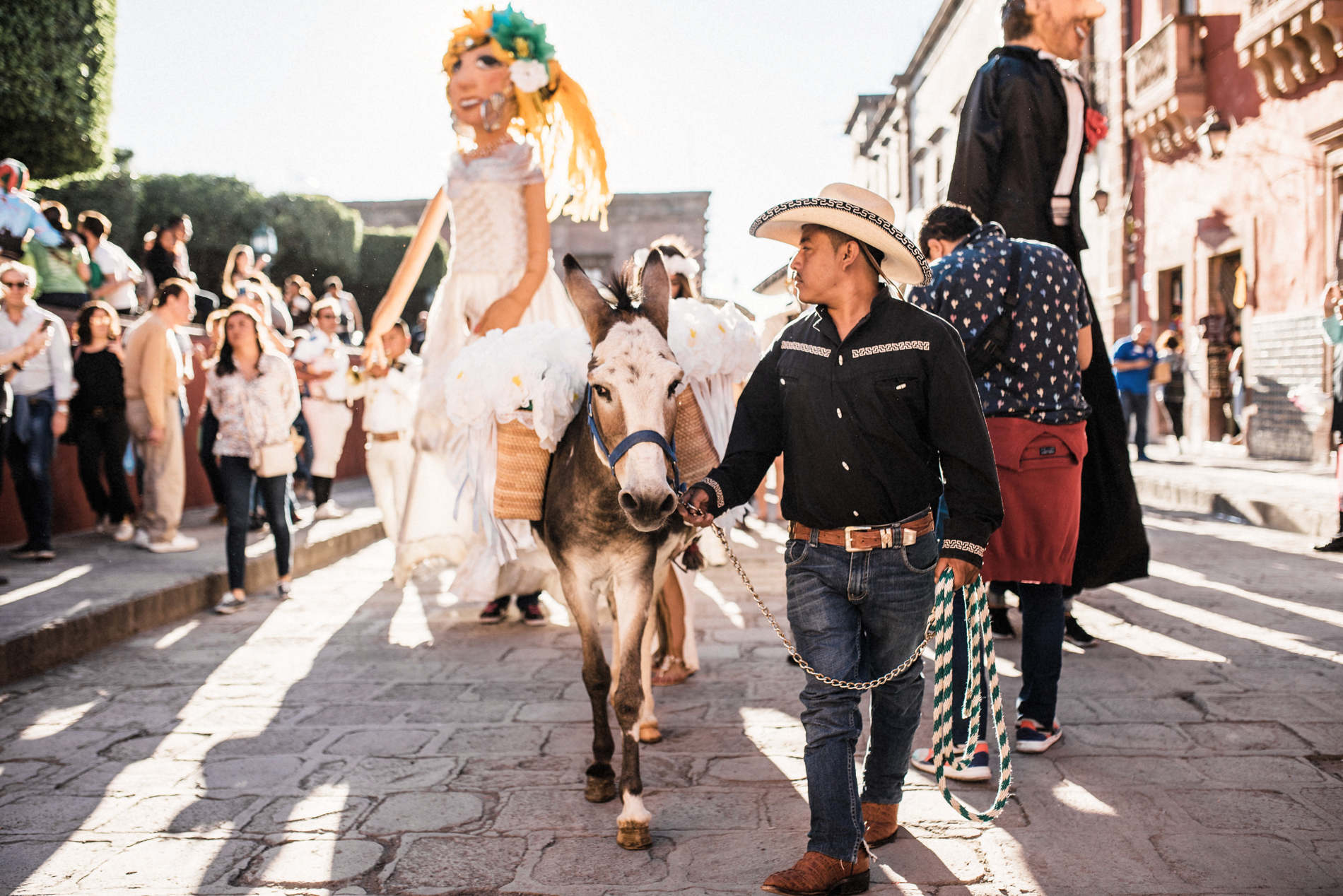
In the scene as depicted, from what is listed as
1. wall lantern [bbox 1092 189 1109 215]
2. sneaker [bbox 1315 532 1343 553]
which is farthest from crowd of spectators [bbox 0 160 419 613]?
wall lantern [bbox 1092 189 1109 215]

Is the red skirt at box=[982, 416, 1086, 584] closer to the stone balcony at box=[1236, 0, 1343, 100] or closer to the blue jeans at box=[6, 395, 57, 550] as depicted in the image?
the blue jeans at box=[6, 395, 57, 550]

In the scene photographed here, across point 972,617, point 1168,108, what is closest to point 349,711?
point 972,617

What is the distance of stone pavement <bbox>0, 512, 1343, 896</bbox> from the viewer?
10.0 ft

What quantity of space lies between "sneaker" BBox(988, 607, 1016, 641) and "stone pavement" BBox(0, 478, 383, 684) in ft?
17.0

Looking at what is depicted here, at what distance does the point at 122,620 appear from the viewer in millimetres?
6570

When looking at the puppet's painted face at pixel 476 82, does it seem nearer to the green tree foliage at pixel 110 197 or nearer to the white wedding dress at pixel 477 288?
the white wedding dress at pixel 477 288

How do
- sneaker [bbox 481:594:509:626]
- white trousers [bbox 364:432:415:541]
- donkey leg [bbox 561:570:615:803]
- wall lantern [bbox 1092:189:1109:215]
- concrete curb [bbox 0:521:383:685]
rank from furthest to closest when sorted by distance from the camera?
wall lantern [bbox 1092:189:1109:215] < white trousers [bbox 364:432:415:541] < sneaker [bbox 481:594:509:626] < concrete curb [bbox 0:521:383:685] < donkey leg [bbox 561:570:615:803]

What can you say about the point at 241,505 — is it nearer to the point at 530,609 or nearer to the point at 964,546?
the point at 530,609

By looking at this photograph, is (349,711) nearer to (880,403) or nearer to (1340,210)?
(880,403)

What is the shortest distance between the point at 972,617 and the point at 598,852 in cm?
134

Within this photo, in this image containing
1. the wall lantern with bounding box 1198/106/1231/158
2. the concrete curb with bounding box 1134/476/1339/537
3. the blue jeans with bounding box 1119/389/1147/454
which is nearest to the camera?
the concrete curb with bounding box 1134/476/1339/537

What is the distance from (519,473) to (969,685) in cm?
186

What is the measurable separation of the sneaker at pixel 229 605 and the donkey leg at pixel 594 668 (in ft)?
14.5

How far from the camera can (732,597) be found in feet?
24.6
